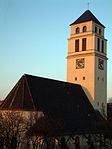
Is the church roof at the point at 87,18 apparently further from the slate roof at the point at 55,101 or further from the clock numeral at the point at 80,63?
the slate roof at the point at 55,101

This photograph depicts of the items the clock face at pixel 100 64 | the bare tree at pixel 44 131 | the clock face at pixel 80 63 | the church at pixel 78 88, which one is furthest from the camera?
the clock face at pixel 100 64

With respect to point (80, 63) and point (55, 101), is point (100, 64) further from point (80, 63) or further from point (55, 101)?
point (55, 101)

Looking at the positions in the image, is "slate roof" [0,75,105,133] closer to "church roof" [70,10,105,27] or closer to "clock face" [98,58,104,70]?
"clock face" [98,58,104,70]

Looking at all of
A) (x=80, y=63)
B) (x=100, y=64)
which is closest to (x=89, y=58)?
(x=80, y=63)

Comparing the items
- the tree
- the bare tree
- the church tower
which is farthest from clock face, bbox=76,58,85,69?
the tree

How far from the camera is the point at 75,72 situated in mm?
46469

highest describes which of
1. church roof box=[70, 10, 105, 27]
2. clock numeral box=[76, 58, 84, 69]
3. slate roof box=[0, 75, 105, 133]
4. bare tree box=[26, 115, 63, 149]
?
church roof box=[70, 10, 105, 27]

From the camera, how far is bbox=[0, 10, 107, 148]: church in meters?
36.4

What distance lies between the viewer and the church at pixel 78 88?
36.4 m

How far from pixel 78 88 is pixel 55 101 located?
6.78 m

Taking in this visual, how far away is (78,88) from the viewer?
44.9 meters

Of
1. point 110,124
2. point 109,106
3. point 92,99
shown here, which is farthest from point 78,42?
point 110,124

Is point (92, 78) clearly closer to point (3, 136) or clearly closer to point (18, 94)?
point (18, 94)

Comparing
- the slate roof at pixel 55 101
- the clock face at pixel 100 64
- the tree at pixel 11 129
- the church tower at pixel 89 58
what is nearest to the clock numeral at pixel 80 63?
the church tower at pixel 89 58
